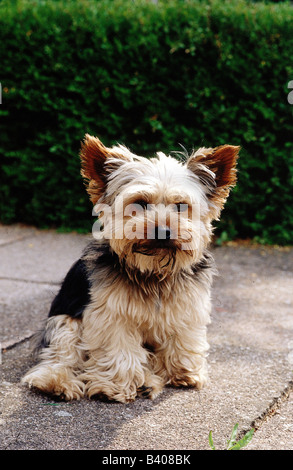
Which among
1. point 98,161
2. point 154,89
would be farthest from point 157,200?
point 154,89

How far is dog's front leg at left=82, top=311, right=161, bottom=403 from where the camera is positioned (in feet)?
12.0

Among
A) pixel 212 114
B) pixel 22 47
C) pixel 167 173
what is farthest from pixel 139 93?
pixel 167 173

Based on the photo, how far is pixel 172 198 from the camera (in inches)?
137

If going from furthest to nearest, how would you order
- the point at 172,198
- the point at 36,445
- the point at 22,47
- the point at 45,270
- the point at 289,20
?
the point at 22,47 < the point at 289,20 < the point at 45,270 < the point at 172,198 < the point at 36,445

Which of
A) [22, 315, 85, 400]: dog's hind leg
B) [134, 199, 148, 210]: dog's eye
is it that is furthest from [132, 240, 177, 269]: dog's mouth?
[22, 315, 85, 400]: dog's hind leg

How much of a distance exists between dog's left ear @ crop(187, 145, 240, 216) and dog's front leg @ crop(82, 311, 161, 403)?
3.18 feet

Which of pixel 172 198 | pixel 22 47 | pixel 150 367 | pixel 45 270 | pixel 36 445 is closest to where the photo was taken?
pixel 36 445

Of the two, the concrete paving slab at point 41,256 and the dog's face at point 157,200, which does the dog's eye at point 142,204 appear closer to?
the dog's face at point 157,200

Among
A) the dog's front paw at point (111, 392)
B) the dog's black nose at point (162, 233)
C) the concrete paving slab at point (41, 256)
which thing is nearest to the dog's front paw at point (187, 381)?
the dog's front paw at point (111, 392)

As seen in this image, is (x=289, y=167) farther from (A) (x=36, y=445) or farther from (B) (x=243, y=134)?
(A) (x=36, y=445)

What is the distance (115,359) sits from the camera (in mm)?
3697

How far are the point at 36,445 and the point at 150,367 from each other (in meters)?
1.05

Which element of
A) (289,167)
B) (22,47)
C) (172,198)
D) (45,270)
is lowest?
(45,270)

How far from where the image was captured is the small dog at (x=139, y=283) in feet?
11.4
